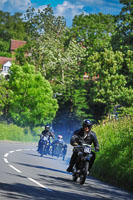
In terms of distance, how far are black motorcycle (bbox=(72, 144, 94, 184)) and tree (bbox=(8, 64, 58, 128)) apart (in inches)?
1729

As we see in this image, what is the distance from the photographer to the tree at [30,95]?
5828cm

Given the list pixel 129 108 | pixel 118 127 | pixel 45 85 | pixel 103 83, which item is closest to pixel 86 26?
pixel 45 85

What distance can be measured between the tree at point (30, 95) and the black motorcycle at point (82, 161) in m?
43.9

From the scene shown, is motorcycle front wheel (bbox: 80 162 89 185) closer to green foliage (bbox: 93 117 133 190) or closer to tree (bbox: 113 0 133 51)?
green foliage (bbox: 93 117 133 190)

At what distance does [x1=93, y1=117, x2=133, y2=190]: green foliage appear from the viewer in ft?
48.6

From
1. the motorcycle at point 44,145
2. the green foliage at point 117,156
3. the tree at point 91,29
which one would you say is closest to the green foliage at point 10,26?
the tree at point 91,29

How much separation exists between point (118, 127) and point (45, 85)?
136 feet

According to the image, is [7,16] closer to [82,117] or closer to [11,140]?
[82,117]

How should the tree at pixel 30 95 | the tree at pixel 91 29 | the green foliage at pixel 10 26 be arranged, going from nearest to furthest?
the tree at pixel 30 95, the tree at pixel 91 29, the green foliage at pixel 10 26

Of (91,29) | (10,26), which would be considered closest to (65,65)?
(91,29)

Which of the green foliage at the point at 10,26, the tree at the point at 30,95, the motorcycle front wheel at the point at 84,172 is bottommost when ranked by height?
the motorcycle front wheel at the point at 84,172

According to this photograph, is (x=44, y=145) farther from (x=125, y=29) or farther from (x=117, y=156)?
(x=125, y=29)

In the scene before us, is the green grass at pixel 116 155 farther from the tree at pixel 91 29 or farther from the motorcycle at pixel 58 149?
the tree at pixel 91 29

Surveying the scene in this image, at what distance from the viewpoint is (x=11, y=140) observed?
47.5 meters
